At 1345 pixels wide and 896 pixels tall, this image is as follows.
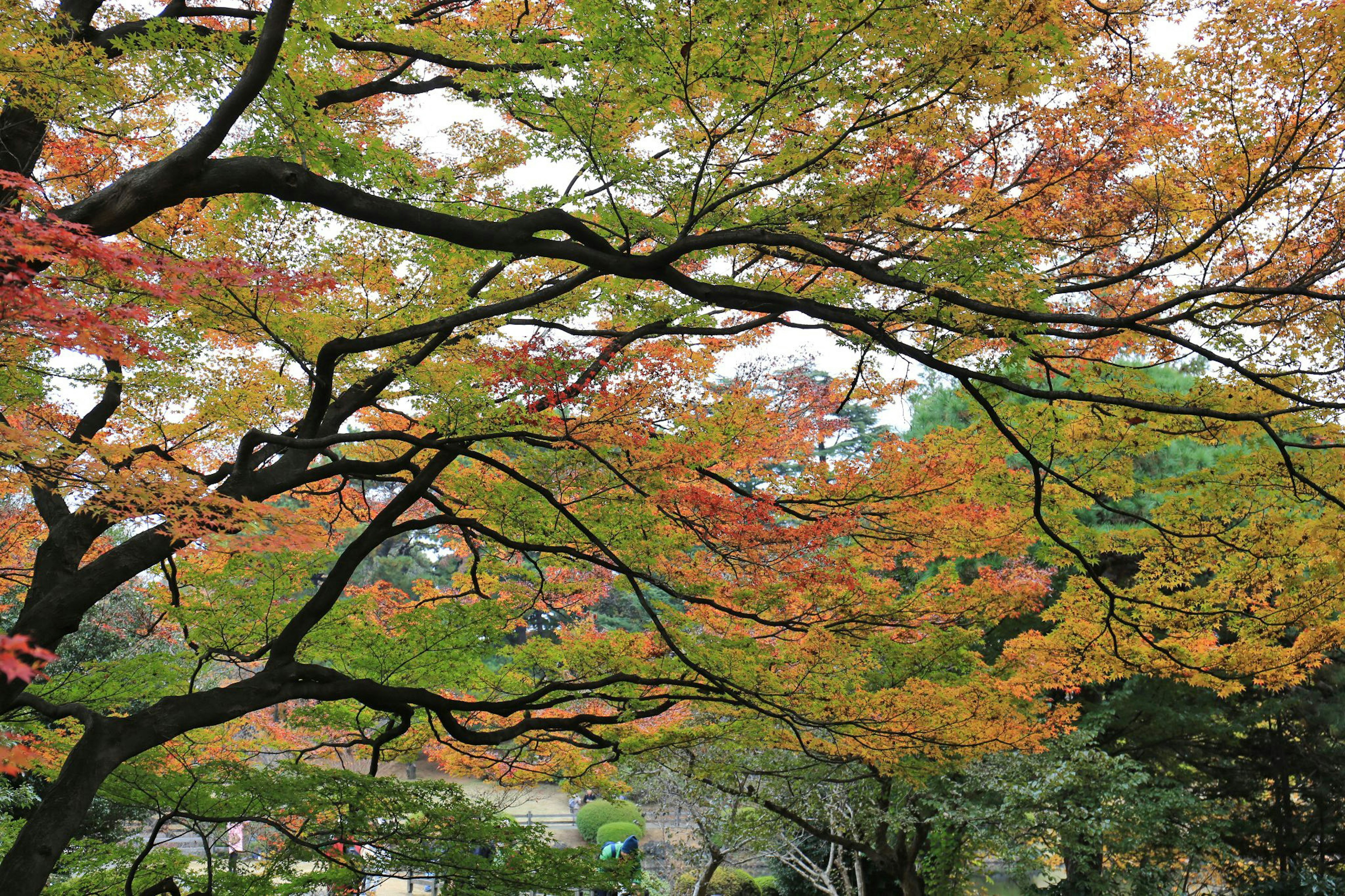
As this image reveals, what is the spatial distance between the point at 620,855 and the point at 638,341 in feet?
20.4

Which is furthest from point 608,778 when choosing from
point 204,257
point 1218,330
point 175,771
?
point 1218,330

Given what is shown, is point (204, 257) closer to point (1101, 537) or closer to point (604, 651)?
point (604, 651)

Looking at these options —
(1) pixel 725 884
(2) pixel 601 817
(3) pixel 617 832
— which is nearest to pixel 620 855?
(1) pixel 725 884

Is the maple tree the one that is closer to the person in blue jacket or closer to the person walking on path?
the person in blue jacket

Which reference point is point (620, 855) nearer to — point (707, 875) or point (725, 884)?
point (707, 875)

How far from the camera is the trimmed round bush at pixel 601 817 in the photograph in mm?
18984

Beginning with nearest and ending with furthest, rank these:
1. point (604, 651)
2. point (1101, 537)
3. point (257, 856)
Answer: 1. point (1101, 537)
2. point (604, 651)
3. point (257, 856)

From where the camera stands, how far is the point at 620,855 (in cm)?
984

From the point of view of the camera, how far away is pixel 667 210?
508 cm

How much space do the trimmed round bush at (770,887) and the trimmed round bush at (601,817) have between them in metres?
4.23

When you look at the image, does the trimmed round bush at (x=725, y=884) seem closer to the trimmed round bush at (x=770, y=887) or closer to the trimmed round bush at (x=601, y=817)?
the trimmed round bush at (x=770, y=887)

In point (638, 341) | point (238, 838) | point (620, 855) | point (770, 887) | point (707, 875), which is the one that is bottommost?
point (770, 887)

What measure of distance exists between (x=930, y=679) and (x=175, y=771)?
6.90 meters

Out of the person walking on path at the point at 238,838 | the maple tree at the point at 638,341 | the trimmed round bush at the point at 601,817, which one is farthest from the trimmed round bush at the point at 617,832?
the maple tree at the point at 638,341
